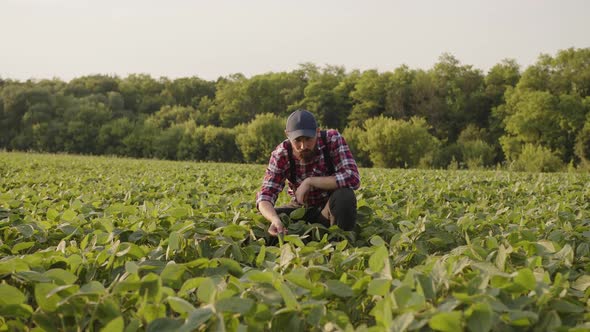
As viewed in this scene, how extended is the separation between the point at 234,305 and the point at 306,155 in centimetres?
259

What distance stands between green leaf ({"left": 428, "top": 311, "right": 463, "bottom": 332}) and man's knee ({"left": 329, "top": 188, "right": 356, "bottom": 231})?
7.56ft

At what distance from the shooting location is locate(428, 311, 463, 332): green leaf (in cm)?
127

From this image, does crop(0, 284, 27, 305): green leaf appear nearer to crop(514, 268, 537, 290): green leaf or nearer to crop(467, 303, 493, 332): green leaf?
crop(467, 303, 493, 332): green leaf

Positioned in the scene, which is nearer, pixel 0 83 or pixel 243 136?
pixel 243 136

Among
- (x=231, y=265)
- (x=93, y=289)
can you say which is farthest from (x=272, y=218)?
(x=93, y=289)

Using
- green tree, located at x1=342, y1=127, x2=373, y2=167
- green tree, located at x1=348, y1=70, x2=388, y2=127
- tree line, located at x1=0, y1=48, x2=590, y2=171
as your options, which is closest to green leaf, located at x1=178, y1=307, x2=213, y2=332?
tree line, located at x1=0, y1=48, x2=590, y2=171

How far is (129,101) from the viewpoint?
233 feet

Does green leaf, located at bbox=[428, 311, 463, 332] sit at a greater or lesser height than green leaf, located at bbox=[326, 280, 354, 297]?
greater

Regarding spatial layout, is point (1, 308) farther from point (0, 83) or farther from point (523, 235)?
point (0, 83)

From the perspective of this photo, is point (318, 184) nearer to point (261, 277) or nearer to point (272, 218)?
point (272, 218)

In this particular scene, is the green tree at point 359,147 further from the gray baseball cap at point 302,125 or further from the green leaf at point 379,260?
the green leaf at point 379,260

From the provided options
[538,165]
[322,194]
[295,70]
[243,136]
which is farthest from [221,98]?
[322,194]

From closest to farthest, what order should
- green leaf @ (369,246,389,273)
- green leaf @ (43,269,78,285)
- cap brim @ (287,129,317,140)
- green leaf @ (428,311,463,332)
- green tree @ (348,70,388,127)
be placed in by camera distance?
green leaf @ (428,311,463,332) < green leaf @ (43,269,78,285) < green leaf @ (369,246,389,273) < cap brim @ (287,129,317,140) < green tree @ (348,70,388,127)

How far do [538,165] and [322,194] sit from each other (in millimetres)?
31344
